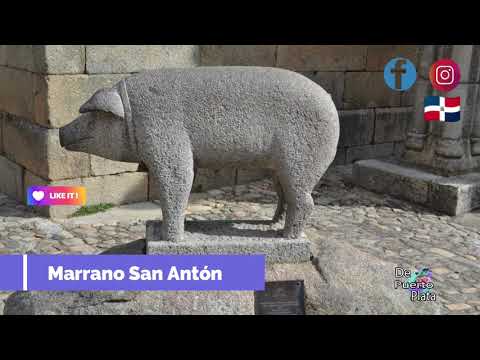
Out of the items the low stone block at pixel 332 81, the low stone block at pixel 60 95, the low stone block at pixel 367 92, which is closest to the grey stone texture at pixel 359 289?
the low stone block at pixel 60 95

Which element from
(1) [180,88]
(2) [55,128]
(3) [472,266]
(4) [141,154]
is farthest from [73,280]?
(3) [472,266]

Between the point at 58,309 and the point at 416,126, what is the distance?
4.99m

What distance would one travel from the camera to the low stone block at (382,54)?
798 cm

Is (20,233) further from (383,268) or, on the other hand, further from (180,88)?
(383,268)

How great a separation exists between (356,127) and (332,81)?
0.86 meters

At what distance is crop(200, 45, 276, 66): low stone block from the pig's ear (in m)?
3.24

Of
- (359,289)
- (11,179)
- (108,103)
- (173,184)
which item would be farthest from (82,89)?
(359,289)

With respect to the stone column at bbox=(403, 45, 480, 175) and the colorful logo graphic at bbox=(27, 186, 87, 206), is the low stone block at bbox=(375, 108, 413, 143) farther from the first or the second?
the colorful logo graphic at bbox=(27, 186, 87, 206)

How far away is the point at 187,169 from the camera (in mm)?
3342

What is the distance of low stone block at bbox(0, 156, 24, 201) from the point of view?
606 cm

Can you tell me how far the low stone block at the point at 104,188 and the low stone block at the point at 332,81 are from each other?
2.80 metres

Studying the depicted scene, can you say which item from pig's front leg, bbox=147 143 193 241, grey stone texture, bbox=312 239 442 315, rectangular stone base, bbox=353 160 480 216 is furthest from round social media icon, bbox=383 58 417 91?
pig's front leg, bbox=147 143 193 241

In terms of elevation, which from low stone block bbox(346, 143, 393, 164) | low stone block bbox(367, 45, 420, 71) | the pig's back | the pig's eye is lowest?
low stone block bbox(346, 143, 393, 164)

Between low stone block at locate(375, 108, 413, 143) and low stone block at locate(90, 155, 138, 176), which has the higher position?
low stone block at locate(375, 108, 413, 143)
